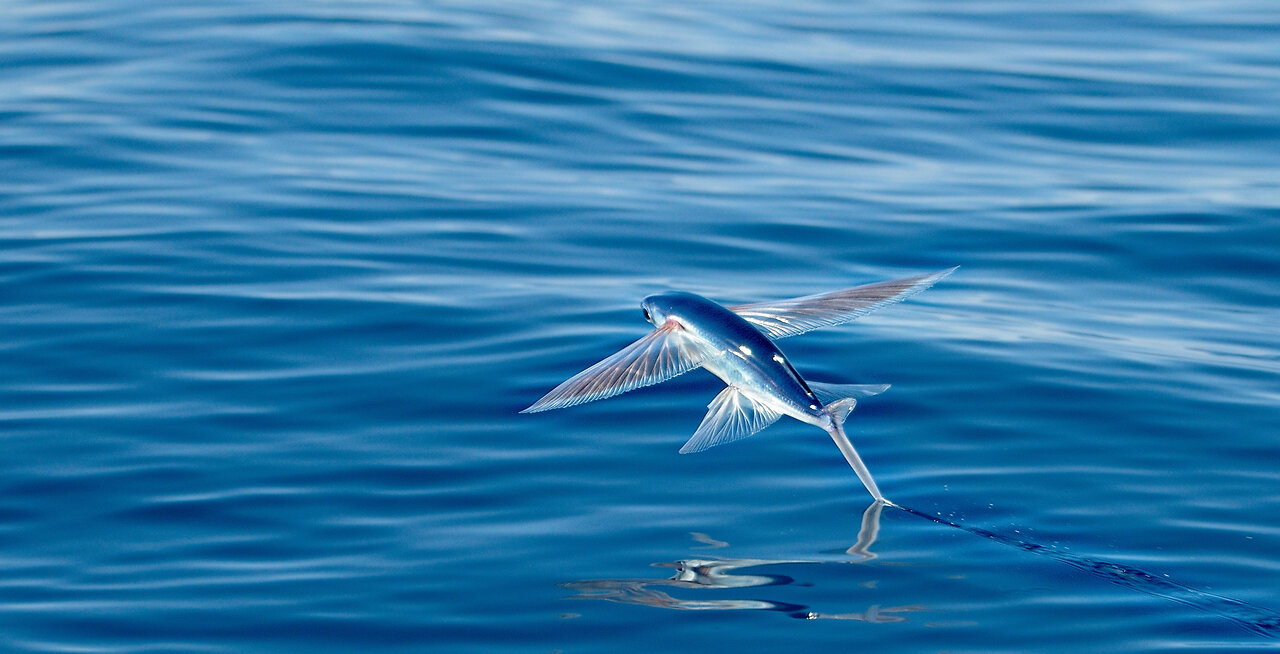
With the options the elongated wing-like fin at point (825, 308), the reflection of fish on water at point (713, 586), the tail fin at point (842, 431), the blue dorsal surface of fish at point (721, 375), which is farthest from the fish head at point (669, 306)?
the reflection of fish on water at point (713, 586)

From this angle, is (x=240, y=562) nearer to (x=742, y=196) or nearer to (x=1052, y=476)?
(x=1052, y=476)

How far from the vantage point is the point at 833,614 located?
14.0ft

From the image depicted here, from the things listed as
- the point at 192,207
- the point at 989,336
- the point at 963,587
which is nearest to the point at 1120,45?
the point at 989,336

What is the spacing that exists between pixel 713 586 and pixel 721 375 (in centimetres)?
65

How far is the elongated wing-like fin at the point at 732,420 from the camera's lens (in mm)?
4449

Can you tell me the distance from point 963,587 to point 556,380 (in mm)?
2255

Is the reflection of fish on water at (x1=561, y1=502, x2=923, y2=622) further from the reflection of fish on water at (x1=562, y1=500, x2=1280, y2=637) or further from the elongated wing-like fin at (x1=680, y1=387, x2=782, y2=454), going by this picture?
the elongated wing-like fin at (x1=680, y1=387, x2=782, y2=454)

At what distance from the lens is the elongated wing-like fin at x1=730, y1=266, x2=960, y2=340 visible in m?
4.67

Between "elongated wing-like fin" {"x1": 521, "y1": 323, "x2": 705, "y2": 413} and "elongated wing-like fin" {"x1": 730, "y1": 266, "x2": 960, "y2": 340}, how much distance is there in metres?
0.36

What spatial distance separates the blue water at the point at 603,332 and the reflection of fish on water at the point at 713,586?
0.02m

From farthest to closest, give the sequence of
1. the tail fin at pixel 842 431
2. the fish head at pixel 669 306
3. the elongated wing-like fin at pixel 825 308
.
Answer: the elongated wing-like fin at pixel 825 308
the fish head at pixel 669 306
the tail fin at pixel 842 431

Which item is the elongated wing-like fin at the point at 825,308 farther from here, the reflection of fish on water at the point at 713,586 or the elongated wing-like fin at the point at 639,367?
the reflection of fish on water at the point at 713,586

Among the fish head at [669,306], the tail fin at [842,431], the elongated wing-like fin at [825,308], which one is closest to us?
the tail fin at [842,431]

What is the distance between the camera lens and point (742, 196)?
29.1 feet
